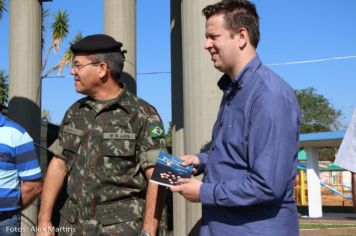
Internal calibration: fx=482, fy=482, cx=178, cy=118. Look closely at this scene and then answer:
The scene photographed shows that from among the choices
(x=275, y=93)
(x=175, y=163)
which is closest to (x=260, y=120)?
(x=275, y=93)

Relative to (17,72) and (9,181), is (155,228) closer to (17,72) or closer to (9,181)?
(9,181)

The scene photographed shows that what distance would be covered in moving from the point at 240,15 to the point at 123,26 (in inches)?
154

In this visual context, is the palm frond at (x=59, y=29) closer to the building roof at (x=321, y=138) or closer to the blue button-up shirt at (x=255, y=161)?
the building roof at (x=321, y=138)

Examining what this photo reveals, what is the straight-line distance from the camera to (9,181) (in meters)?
3.18

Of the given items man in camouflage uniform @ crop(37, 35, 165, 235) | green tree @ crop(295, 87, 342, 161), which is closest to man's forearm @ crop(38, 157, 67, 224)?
man in camouflage uniform @ crop(37, 35, 165, 235)

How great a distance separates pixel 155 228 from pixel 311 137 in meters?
17.7

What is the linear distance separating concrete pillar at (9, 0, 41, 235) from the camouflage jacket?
3269 mm

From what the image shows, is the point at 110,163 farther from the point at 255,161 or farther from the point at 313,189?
the point at 313,189

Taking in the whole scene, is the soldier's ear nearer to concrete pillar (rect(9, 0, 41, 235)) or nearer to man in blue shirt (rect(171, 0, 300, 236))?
man in blue shirt (rect(171, 0, 300, 236))

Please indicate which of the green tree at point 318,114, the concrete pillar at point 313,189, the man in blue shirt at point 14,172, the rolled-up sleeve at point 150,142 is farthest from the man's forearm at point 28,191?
the green tree at point 318,114

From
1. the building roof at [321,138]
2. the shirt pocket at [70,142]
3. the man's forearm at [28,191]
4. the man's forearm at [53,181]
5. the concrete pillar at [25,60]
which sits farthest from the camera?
the building roof at [321,138]

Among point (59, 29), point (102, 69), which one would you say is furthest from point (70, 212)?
point (59, 29)

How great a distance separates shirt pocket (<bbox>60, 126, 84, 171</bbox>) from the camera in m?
2.95

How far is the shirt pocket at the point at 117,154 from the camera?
2848mm
